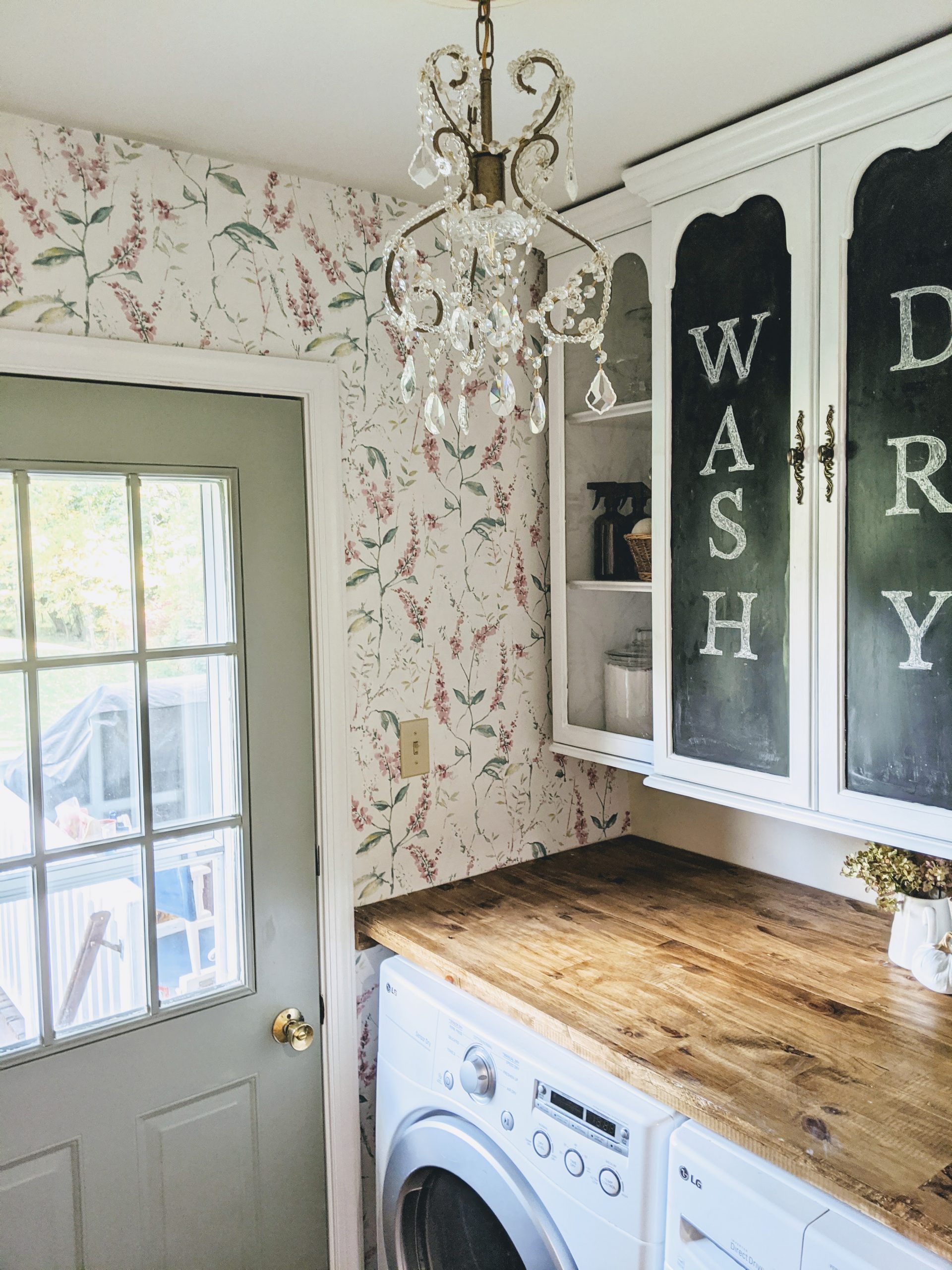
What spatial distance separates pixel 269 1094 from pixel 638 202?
1.91 m

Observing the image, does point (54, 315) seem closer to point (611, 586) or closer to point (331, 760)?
point (331, 760)

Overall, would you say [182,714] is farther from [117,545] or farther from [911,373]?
[911,373]

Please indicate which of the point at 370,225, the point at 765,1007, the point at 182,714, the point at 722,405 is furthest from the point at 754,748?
the point at 370,225

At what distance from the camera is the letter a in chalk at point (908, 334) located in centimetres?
142

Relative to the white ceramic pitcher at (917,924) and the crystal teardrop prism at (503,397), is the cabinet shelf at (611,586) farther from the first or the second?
the crystal teardrop prism at (503,397)

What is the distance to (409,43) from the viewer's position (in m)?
1.35

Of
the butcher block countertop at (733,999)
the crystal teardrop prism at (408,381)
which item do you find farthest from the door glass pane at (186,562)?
the crystal teardrop prism at (408,381)

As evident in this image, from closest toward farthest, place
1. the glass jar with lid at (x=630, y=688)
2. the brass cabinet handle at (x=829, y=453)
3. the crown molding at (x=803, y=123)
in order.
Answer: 1. the crown molding at (x=803, y=123)
2. the brass cabinet handle at (x=829, y=453)
3. the glass jar with lid at (x=630, y=688)

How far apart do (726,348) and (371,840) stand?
47.0 inches

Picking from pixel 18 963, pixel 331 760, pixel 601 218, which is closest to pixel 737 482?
pixel 601 218

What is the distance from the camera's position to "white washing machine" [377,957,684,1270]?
1346 mm

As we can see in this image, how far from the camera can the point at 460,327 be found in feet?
3.19

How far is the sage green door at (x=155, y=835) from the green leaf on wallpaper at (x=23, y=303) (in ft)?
0.37

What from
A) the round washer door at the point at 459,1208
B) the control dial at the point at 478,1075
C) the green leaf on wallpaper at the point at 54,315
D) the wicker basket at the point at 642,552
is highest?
the green leaf on wallpaper at the point at 54,315
